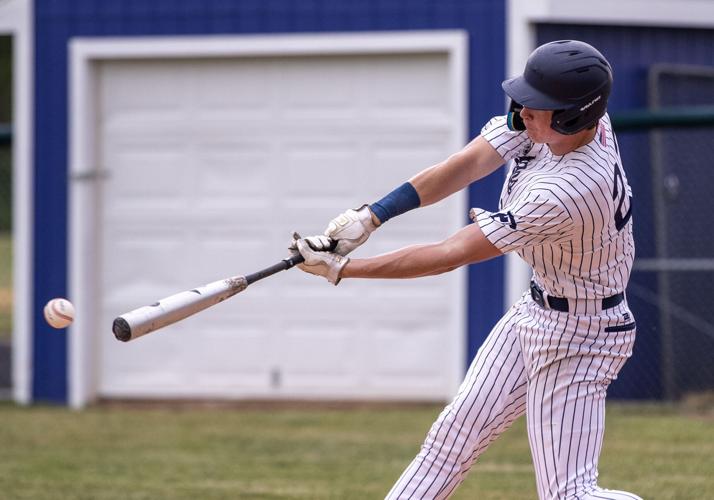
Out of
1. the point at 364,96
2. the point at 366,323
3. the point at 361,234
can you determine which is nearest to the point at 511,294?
the point at 366,323

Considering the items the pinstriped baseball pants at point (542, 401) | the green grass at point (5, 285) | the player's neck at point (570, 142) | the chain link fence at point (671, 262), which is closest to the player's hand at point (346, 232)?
the pinstriped baseball pants at point (542, 401)

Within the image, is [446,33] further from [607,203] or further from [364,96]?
[607,203]

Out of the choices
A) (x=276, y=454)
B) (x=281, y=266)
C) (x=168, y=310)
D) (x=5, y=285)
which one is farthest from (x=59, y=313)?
(x=5, y=285)

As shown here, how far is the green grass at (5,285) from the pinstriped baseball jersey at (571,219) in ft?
31.7

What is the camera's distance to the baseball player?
431cm

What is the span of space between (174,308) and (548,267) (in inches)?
Result: 50.7

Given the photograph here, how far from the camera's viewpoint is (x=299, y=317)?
1078 cm

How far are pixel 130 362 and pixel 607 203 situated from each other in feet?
24.4

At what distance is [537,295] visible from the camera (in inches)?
185

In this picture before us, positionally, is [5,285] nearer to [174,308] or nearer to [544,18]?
[544,18]

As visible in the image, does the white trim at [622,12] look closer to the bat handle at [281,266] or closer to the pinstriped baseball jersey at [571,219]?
the pinstriped baseball jersey at [571,219]

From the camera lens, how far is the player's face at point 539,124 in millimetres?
4359

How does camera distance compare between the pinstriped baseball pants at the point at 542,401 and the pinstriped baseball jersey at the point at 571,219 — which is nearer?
the pinstriped baseball jersey at the point at 571,219

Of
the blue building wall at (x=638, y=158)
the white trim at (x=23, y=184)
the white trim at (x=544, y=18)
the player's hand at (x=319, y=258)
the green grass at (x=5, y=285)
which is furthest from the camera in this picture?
the green grass at (x=5, y=285)
